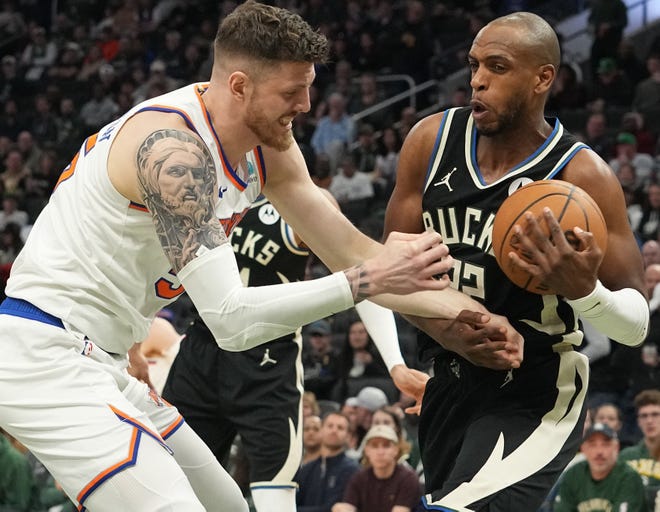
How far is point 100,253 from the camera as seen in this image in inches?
149

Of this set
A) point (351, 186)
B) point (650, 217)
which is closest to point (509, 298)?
point (650, 217)

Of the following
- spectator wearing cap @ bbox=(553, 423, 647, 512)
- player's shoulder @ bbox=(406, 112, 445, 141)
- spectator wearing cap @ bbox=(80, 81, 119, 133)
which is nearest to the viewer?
player's shoulder @ bbox=(406, 112, 445, 141)

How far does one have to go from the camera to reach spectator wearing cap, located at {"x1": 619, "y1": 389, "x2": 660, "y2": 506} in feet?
25.9

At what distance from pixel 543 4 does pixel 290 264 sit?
13411 mm

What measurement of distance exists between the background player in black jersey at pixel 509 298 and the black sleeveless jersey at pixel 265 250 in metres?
1.74

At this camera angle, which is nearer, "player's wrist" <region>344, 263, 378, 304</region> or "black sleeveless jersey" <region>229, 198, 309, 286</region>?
"player's wrist" <region>344, 263, 378, 304</region>

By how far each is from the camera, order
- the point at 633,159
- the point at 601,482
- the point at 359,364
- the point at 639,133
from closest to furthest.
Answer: the point at 601,482
the point at 359,364
the point at 633,159
the point at 639,133

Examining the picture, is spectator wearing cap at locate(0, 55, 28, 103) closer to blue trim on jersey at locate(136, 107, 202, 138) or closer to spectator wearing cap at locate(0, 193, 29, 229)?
spectator wearing cap at locate(0, 193, 29, 229)

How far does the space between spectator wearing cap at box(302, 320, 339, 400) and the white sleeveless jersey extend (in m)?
6.98

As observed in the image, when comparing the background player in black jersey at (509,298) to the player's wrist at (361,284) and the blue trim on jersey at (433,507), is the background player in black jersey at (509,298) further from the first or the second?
the player's wrist at (361,284)

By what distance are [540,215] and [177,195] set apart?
48.6 inches

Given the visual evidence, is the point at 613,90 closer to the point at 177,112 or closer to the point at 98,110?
the point at 98,110

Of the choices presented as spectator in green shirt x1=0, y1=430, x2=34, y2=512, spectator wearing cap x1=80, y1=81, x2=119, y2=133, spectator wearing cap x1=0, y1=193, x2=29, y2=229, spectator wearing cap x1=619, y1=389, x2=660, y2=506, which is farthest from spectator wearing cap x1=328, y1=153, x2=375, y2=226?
spectator wearing cap x1=619, y1=389, x2=660, y2=506

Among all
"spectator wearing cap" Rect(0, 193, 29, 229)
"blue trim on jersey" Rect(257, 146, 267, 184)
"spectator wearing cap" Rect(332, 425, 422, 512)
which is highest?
"blue trim on jersey" Rect(257, 146, 267, 184)
